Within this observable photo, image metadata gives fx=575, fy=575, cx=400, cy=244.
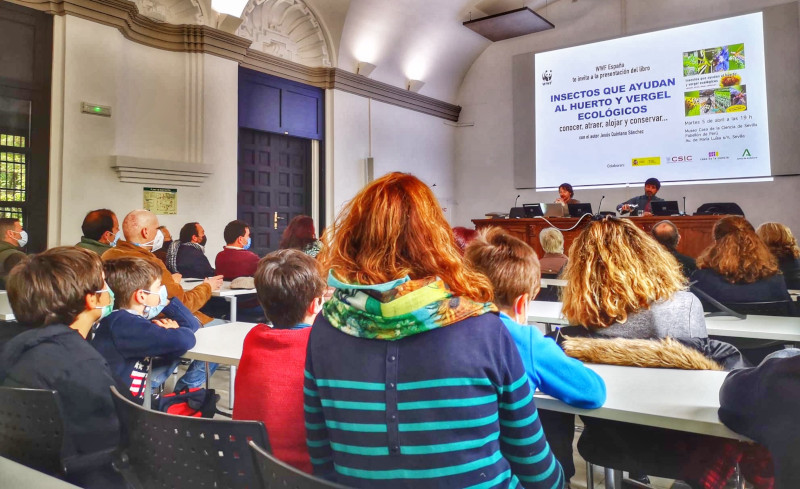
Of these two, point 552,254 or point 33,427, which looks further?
point 552,254

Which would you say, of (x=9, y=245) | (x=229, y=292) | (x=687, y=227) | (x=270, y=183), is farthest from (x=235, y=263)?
(x=687, y=227)

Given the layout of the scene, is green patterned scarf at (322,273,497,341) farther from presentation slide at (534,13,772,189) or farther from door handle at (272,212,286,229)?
presentation slide at (534,13,772,189)

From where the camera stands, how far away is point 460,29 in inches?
366

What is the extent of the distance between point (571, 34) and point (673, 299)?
8266mm

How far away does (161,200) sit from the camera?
6191 millimetres

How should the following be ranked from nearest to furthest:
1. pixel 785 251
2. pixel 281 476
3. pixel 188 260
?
pixel 281 476 < pixel 785 251 < pixel 188 260

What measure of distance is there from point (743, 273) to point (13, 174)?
587 centimetres

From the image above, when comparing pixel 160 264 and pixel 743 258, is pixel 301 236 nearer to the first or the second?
pixel 160 264

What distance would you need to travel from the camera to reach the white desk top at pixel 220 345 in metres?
1.96

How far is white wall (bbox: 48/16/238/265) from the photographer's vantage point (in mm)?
5391

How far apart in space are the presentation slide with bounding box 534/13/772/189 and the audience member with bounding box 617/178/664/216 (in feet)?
3.82

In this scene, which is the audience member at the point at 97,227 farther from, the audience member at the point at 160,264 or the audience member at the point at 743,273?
the audience member at the point at 743,273

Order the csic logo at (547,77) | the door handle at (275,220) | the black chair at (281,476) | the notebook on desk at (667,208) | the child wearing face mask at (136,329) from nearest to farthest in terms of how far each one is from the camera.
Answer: the black chair at (281,476), the child wearing face mask at (136,329), the notebook on desk at (667,208), the door handle at (275,220), the csic logo at (547,77)

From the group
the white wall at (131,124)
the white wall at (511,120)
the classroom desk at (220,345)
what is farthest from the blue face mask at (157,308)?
the white wall at (511,120)
